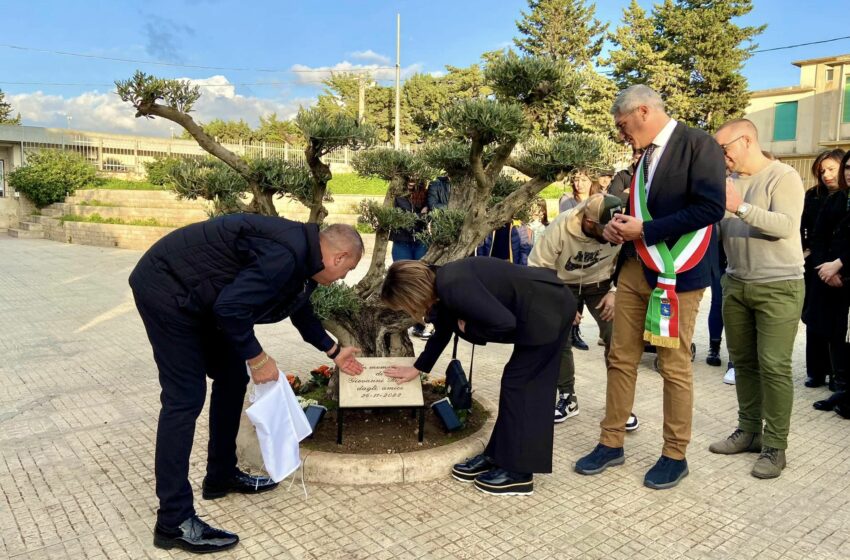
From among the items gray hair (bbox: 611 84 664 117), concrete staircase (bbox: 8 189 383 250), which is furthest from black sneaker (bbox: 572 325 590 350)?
concrete staircase (bbox: 8 189 383 250)

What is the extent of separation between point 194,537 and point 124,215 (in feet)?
56.8

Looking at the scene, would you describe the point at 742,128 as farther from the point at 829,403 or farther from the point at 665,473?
the point at 829,403

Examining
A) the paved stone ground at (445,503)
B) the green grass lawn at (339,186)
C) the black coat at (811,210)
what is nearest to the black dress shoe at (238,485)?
the paved stone ground at (445,503)

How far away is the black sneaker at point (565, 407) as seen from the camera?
461 cm

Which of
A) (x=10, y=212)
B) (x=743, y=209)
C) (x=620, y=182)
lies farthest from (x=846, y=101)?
(x=10, y=212)

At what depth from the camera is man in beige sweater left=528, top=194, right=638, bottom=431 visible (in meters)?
3.80

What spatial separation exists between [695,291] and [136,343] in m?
5.72

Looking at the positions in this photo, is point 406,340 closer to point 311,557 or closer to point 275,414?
point 275,414

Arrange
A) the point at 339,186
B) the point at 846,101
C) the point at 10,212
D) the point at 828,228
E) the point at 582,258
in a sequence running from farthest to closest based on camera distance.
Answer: the point at 846,101 → the point at 339,186 → the point at 10,212 → the point at 828,228 → the point at 582,258

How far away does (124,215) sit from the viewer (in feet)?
59.6

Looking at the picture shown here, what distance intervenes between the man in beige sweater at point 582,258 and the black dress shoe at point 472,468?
1.02m

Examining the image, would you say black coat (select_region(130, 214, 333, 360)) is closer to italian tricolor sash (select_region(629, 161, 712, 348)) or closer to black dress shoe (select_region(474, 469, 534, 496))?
black dress shoe (select_region(474, 469, 534, 496))

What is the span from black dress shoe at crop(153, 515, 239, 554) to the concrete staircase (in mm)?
13068

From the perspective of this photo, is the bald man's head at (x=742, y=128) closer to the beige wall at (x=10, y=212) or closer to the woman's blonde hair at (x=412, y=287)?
the woman's blonde hair at (x=412, y=287)
